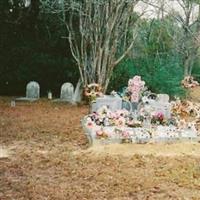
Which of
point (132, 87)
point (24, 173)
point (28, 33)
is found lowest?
point (24, 173)

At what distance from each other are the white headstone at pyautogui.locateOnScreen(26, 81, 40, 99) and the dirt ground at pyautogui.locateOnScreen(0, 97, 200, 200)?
4.88 metres

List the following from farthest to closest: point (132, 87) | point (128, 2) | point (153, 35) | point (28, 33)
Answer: point (153, 35) → point (28, 33) → point (128, 2) → point (132, 87)

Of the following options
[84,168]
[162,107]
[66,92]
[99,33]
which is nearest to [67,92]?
[66,92]

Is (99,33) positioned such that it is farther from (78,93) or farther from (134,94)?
(134,94)

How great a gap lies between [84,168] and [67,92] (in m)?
8.53

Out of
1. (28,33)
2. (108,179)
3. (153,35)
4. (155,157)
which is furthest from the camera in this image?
(153,35)

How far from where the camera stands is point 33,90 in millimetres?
15367

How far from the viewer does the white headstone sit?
1527 centimetres

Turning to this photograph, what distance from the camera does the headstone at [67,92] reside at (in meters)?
15.3

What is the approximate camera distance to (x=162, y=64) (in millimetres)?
16953

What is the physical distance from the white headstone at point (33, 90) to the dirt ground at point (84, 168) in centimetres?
488

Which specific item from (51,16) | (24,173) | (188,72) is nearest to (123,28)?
(51,16)

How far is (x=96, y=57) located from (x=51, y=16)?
257cm

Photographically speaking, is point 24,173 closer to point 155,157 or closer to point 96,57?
point 155,157
